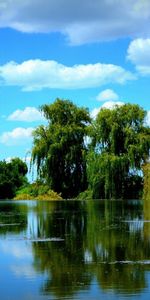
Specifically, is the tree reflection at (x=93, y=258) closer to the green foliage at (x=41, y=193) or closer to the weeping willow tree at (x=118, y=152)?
the weeping willow tree at (x=118, y=152)

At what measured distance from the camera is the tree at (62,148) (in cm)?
5988

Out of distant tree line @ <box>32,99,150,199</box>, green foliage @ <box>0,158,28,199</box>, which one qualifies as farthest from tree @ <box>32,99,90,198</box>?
green foliage @ <box>0,158,28,199</box>

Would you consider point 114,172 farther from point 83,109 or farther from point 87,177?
point 83,109

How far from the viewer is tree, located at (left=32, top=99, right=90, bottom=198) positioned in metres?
59.9

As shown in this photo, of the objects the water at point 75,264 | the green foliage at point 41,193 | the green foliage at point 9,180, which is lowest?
the water at point 75,264

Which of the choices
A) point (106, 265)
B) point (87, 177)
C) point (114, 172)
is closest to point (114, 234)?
point (106, 265)

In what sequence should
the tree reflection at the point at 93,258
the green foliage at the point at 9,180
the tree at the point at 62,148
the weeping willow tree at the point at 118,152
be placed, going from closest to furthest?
the tree reflection at the point at 93,258
the weeping willow tree at the point at 118,152
the tree at the point at 62,148
the green foliage at the point at 9,180

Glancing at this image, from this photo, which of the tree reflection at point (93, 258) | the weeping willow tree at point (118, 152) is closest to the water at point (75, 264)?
the tree reflection at point (93, 258)

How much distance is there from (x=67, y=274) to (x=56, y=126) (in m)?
50.3

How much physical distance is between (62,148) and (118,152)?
6540 mm

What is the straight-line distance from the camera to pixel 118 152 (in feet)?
184

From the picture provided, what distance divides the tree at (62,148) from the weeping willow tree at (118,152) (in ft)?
10.0

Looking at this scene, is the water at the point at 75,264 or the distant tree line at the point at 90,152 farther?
the distant tree line at the point at 90,152

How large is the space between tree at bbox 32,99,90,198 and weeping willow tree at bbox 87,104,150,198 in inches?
120
